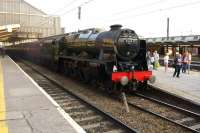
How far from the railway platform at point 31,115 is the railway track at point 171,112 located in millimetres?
3056

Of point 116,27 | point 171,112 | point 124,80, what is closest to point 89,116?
point 171,112

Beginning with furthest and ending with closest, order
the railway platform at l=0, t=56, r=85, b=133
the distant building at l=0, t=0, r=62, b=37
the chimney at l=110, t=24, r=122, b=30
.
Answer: the distant building at l=0, t=0, r=62, b=37
the chimney at l=110, t=24, r=122, b=30
the railway platform at l=0, t=56, r=85, b=133

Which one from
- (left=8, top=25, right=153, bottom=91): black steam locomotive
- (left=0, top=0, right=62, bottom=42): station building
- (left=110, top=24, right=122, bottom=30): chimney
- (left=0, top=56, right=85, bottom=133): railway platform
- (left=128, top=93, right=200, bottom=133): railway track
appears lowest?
(left=128, top=93, right=200, bottom=133): railway track

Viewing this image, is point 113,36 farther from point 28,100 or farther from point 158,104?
point 28,100

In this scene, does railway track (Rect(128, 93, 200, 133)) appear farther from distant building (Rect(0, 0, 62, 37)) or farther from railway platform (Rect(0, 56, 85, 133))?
distant building (Rect(0, 0, 62, 37))

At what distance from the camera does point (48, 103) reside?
1073 cm

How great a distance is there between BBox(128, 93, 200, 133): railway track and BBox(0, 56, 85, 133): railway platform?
120 inches

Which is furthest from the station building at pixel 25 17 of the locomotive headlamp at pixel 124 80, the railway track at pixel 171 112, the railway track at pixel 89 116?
the railway track at pixel 171 112

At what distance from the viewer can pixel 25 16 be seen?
69438 mm

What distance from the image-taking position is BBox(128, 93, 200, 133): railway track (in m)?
9.59

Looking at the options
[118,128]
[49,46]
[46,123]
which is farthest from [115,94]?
[49,46]

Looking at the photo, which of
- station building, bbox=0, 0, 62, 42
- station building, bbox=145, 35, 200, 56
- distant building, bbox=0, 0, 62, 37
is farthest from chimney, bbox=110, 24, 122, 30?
distant building, bbox=0, 0, 62, 37

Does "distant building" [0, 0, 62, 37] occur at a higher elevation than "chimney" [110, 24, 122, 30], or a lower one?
higher

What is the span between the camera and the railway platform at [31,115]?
7.63 meters
